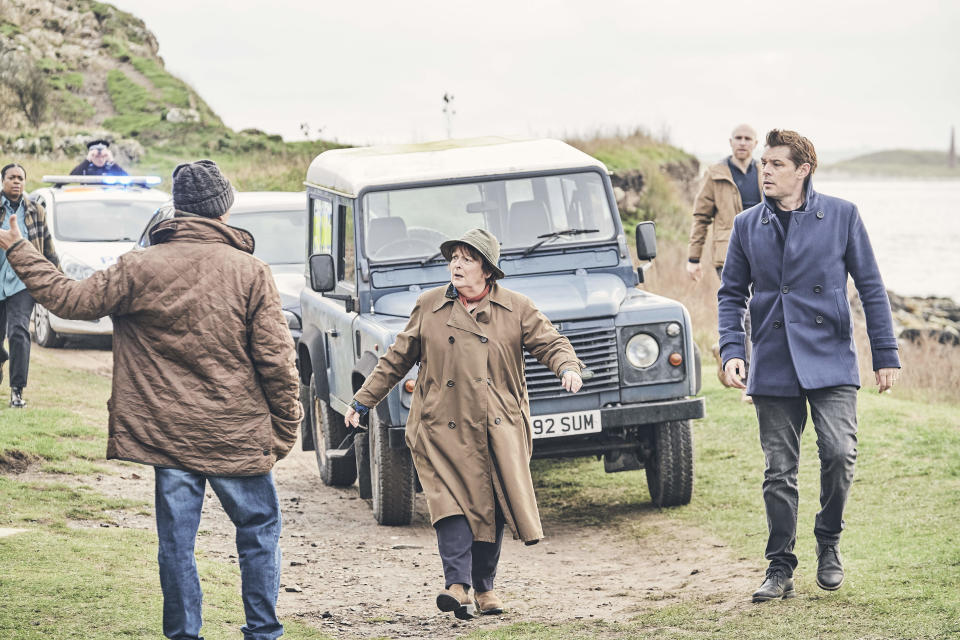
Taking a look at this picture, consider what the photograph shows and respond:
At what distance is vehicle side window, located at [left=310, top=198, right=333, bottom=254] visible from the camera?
10.0 meters

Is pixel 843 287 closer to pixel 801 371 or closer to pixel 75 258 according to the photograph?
pixel 801 371

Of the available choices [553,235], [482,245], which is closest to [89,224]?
[553,235]

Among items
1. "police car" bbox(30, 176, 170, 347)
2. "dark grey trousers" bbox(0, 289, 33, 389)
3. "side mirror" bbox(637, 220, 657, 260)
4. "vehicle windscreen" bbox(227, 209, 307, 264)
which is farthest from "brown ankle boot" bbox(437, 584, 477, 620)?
"police car" bbox(30, 176, 170, 347)

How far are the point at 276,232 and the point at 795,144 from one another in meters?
8.85

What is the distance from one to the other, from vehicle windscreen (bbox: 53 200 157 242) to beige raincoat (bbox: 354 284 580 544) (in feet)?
37.5

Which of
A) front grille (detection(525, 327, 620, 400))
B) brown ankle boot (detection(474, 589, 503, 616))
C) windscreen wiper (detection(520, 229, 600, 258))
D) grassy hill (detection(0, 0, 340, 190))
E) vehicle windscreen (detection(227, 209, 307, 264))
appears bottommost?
brown ankle boot (detection(474, 589, 503, 616))

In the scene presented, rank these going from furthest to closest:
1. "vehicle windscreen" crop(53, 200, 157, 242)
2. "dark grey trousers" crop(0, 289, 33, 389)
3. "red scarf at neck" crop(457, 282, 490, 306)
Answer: "vehicle windscreen" crop(53, 200, 157, 242) → "dark grey trousers" crop(0, 289, 33, 389) → "red scarf at neck" crop(457, 282, 490, 306)

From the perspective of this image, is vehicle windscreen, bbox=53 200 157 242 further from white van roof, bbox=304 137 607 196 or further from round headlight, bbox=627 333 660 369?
round headlight, bbox=627 333 660 369

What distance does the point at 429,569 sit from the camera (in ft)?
26.2

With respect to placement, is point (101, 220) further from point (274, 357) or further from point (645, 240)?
point (274, 357)

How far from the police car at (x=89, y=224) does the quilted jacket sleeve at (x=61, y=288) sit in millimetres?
11269

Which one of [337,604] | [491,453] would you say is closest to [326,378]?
[337,604]

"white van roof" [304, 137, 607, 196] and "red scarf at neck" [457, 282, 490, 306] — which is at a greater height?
"white van roof" [304, 137, 607, 196]

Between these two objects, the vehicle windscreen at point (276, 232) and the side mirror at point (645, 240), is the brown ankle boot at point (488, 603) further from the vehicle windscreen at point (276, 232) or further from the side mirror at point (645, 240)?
the vehicle windscreen at point (276, 232)
